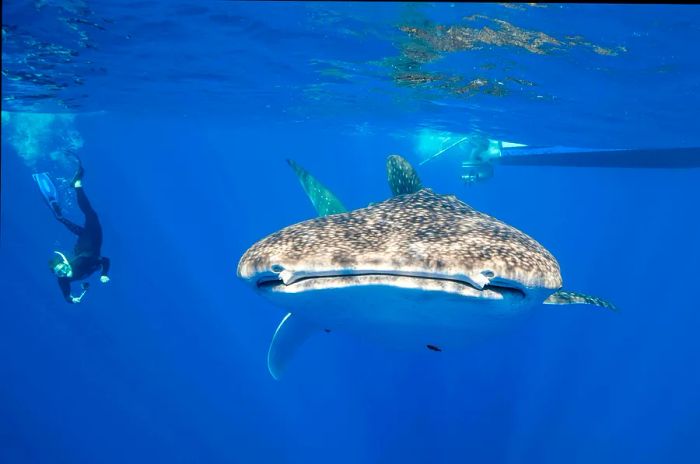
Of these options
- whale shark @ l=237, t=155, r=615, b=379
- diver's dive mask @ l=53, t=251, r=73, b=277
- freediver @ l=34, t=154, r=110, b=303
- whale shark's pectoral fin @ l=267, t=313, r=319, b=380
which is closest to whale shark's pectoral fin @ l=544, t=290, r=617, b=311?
whale shark @ l=237, t=155, r=615, b=379

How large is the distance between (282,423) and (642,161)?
23.1 m

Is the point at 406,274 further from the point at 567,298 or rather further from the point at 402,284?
the point at 567,298

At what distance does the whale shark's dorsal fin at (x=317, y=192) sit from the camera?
7.03m

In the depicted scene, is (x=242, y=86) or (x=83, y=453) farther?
(x=83, y=453)

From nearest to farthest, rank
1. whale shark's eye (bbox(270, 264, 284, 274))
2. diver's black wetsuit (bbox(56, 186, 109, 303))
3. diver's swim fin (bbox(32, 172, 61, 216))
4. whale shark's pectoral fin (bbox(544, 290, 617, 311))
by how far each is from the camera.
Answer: whale shark's eye (bbox(270, 264, 284, 274)), whale shark's pectoral fin (bbox(544, 290, 617, 311)), diver's black wetsuit (bbox(56, 186, 109, 303)), diver's swim fin (bbox(32, 172, 61, 216))

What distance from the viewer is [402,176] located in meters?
7.38

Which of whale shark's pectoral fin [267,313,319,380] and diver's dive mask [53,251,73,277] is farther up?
whale shark's pectoral fin [267,313,319,380]

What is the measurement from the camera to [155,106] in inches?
1053

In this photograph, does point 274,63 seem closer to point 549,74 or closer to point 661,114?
point 549,74

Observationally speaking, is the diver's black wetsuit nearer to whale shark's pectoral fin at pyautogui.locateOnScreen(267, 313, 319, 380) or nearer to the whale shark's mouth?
whale shark's pectoral fin at pyautogui.locateOnScreen(267, 313, 319, 380)

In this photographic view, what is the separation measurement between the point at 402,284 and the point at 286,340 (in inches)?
166

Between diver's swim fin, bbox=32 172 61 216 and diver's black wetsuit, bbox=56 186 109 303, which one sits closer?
diver's black wetsuit, bbox=56 186 109 303

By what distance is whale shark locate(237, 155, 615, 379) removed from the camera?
3703 mm

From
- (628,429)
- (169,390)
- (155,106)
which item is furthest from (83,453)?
(628,429)
